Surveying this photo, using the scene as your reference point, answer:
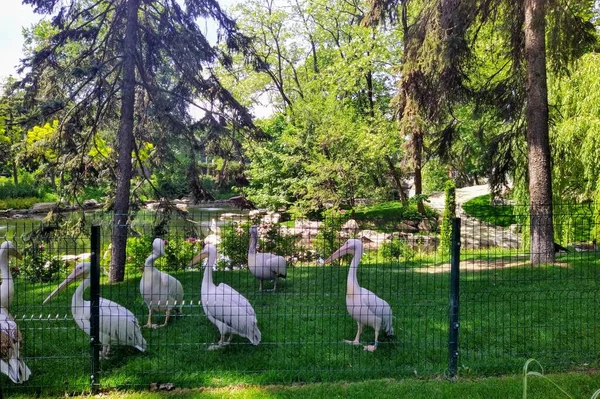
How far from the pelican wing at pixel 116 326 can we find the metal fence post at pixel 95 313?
31 cm

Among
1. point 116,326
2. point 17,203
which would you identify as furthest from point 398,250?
point 17,203

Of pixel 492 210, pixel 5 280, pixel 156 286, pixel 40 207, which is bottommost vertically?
pixel 156 286

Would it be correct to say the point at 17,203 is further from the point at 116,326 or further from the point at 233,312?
the point at 233,312

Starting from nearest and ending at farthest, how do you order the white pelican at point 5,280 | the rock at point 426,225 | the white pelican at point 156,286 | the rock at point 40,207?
1. the white pelican at point 5,280
2. the white pelican at point 156,286
3. the rock at point 426,225
4. the rock at point 40,207

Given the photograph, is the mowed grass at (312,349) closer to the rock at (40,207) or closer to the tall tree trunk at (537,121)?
the tall tree trunk at (537,121)

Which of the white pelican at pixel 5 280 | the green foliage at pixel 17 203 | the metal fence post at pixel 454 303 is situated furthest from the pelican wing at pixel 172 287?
the green foliage at pixel 17 203

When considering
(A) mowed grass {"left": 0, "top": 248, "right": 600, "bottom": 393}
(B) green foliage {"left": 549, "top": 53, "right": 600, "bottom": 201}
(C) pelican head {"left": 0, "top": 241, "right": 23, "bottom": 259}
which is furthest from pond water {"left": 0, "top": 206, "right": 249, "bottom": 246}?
(B) green foliage {"left": 549, "top": 53, "right": 600, "bottom": 201}

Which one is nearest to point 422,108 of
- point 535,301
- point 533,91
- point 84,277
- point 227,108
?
point 533,91

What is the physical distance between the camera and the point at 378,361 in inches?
200

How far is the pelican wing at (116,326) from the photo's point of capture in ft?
16.1

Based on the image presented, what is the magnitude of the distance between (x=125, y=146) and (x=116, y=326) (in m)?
5.08

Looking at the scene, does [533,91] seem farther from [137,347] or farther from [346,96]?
[346,96]

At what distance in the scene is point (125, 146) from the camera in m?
9.19

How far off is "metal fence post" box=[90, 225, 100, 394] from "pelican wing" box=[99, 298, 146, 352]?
31cm
